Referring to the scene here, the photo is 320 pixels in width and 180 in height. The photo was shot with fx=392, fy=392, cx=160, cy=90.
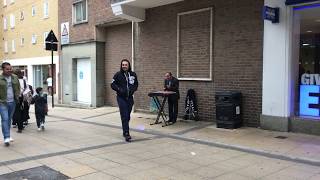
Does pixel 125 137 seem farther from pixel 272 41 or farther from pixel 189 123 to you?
pixel 272 41

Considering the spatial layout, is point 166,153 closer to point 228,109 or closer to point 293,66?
point 228,109

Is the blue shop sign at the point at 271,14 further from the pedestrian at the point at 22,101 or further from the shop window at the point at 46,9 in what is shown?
the shop window at the point at 46,9

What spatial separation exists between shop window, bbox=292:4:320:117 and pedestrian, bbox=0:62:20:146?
21.2 feet

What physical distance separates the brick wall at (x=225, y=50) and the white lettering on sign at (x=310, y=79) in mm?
1032

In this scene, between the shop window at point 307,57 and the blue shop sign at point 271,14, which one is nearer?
the blue shop sign at point 271,14

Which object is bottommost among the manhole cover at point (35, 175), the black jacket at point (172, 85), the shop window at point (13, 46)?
the manhole cover at point (35, 175)

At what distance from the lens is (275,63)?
9.42 meters

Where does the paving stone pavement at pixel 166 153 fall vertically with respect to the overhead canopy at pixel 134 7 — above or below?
below

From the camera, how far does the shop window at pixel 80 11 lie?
1748cm

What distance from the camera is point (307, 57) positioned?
934 centimetres

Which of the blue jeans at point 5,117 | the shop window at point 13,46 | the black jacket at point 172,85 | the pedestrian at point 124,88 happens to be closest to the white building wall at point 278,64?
the black jacket at point 172,85

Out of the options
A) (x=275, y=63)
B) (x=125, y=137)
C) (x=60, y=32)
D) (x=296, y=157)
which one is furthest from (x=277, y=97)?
(x=60, y=32)

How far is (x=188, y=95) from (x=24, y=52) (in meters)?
25.7

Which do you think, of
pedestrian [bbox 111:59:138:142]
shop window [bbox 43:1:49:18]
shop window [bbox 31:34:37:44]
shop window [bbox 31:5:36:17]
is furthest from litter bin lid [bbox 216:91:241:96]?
shop window [bbox 31:5:36:17]
